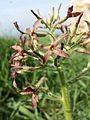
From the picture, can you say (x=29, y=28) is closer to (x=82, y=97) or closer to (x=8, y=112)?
(x=8, y=112)

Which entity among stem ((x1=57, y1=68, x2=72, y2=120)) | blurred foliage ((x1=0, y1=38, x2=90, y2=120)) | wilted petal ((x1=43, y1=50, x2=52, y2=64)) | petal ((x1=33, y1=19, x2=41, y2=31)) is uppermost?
petal ((x1=33, y1=19, x2=41, y2=31))

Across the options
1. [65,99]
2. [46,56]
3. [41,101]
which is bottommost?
[41,101]

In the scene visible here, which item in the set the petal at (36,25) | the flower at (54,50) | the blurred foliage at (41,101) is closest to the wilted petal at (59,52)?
the flower at (54,50)

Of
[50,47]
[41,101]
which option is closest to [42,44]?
[50,47]

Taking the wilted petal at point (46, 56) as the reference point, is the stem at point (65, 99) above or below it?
below

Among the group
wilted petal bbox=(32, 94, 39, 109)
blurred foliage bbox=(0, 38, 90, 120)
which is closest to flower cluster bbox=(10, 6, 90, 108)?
wilted petal bbox=(32, 94, 39, 109)

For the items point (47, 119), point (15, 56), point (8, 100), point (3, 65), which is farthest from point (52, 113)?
point (15, 56)

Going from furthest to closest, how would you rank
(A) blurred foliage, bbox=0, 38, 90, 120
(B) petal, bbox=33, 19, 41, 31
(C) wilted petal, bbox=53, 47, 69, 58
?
(A) blurred foliage, bbox=0, 38, 90, 120 < (B) petal, bbox=33, 19, 41, 31 < (C) wilted petal, bbox=53, 47, 69, 58

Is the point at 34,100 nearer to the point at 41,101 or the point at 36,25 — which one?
the point at 36,25

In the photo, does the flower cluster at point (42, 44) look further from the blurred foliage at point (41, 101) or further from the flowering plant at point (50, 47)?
the blurred foliage at point (41, 101)

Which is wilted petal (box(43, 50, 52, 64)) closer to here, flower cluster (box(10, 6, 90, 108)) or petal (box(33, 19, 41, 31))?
flower cluster (box(10, 6, 90, 108))

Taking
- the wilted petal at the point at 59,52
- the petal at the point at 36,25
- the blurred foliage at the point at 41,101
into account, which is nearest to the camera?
the wilted petal at the point at 59,52
